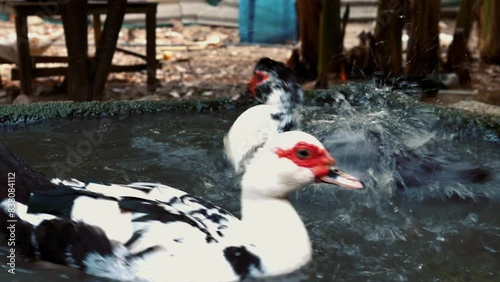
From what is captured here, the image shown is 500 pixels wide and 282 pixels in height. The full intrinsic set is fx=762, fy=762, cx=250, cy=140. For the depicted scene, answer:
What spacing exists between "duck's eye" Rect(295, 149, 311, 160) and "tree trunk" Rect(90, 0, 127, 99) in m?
3.10

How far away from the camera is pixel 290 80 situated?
139 inches

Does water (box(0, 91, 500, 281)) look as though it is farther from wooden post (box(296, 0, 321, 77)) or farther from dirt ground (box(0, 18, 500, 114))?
wooden post (box(296, 0, 321, 77))

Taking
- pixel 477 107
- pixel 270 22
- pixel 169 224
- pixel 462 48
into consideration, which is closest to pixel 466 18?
pixel 462 48

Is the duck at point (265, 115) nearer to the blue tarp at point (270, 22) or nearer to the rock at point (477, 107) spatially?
the rock at point (477, 107)

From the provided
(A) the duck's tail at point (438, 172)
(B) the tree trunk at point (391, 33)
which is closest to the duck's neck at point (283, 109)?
(A) the duck's tail at point (438, 172)

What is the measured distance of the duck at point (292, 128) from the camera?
2988 mm

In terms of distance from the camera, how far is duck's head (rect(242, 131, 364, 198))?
2.27 m

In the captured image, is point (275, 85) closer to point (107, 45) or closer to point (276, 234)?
point (276, 234)

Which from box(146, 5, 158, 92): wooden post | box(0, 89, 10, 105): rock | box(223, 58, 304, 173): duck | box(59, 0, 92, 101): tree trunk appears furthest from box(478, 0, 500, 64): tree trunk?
box(0, 89, 10, 105): rock

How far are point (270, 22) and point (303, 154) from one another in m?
6.62

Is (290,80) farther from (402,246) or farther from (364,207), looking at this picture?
(402,246)

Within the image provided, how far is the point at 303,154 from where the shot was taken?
2.28 metres

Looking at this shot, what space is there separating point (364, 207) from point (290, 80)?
2.90ft

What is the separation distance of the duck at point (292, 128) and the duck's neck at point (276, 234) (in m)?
0.81
